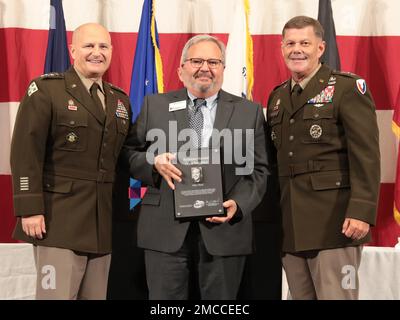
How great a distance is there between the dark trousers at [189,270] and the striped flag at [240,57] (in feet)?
6.19

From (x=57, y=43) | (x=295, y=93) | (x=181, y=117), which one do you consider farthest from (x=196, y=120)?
(x=57, y=43)

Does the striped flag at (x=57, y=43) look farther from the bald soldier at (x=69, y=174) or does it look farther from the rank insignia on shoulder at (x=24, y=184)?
the rank insignia on shoulder at (x=24, y=184)

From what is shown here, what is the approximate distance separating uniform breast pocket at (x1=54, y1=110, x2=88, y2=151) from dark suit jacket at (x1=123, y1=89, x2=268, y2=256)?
237mm

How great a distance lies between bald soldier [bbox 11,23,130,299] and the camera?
93.4 inches

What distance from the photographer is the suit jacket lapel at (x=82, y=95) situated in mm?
2510

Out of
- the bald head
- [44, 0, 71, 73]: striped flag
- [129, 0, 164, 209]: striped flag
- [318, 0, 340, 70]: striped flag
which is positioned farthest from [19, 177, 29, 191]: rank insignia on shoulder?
[318, 0, 340, 70]: striped flag

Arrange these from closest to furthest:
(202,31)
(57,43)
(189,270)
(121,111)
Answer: (189,270)
(121,111)
(57,43)
(202,31)

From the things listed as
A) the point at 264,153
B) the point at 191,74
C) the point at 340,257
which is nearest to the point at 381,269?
the point at 340,257

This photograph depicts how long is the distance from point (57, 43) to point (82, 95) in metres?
1.76

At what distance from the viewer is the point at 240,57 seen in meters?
4.14

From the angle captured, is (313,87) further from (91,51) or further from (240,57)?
(240,57)

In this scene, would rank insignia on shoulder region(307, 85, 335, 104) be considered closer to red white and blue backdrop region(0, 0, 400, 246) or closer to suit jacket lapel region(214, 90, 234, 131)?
suit jacket lapel region(214, 90, 234, 131)

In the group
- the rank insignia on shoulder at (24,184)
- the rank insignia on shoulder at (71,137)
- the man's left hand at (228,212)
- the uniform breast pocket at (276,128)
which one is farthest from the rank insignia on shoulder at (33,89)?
the uniform breast pocket at (276,128)

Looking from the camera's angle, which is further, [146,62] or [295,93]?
[146,62]
